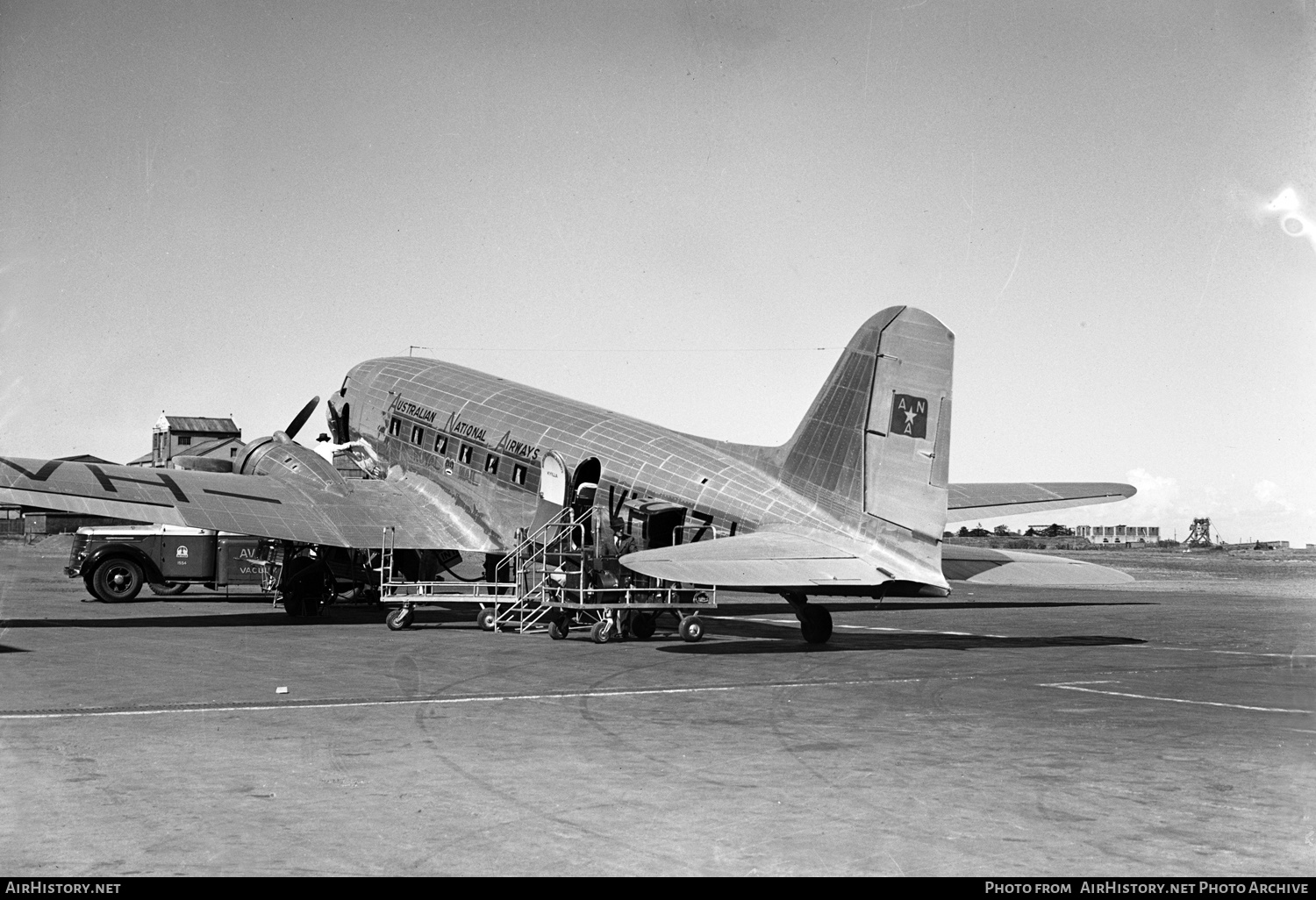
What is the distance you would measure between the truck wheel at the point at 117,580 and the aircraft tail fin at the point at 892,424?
21850 millimetres

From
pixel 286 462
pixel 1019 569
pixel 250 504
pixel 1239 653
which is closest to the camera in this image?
pixel 1019 569

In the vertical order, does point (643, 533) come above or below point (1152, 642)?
above

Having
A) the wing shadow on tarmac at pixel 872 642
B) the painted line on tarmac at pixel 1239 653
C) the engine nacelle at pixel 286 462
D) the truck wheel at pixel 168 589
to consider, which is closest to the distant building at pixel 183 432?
the truck wheel at pixel 168 589

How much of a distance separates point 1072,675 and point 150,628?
17230 mm

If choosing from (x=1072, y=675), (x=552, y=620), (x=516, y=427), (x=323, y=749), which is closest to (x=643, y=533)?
(x=552, y=620)

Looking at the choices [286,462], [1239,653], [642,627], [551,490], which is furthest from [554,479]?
[1239,653]

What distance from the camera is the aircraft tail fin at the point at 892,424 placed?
19781 mm

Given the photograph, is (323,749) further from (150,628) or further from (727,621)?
(727,621)

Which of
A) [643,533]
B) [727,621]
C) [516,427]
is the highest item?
[516,427]

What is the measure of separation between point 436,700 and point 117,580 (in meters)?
23.1

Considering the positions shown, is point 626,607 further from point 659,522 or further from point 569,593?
point 659,522

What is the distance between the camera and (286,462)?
30.0 meters

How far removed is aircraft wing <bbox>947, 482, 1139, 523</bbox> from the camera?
2577cm
